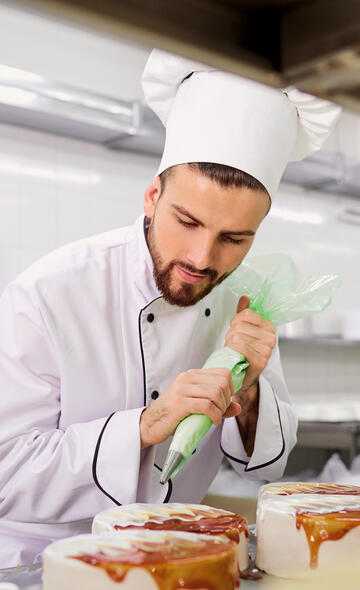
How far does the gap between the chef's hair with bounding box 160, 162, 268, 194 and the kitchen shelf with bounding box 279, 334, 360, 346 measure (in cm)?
289

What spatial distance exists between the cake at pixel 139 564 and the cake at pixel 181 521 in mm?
87

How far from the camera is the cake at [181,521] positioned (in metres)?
0.94

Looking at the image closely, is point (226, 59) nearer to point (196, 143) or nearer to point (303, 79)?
point (303, 79)

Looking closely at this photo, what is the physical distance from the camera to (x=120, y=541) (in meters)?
0.85

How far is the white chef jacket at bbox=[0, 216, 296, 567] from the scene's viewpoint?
131 cm

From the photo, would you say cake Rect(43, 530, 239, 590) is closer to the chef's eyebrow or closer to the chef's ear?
the chef's eyebrow

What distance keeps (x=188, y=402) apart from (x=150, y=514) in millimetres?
264

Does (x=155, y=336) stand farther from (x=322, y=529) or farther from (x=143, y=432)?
(x=322, y=529)

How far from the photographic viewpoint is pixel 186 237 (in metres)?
1.41

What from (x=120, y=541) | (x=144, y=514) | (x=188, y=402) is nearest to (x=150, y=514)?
(x=144, y=514)

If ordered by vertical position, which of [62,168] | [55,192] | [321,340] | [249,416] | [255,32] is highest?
[62,168]

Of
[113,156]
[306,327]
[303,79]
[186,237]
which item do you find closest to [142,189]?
[113,156]

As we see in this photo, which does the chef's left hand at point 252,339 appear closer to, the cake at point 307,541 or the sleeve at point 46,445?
the sleeve at point 46,445

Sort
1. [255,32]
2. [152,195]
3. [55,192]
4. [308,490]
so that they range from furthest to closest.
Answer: [55,192]
[152,195]
[308,490]
[255,32]
